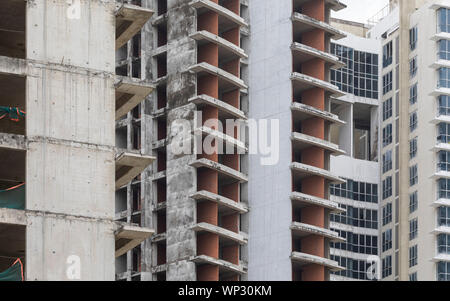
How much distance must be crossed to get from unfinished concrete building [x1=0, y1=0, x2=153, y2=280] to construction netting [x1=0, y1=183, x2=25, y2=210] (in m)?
0.05

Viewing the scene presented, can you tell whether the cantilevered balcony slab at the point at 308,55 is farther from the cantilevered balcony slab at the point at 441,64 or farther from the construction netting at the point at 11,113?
the construction netting at the point at 11,113

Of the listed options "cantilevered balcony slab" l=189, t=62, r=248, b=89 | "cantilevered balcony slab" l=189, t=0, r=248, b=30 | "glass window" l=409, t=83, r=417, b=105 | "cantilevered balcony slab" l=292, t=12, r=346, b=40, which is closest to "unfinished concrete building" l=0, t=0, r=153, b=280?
"cantilevered balcony slab" l=189, t=62, r=248, b=89

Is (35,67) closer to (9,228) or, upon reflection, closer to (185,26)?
(9,228)

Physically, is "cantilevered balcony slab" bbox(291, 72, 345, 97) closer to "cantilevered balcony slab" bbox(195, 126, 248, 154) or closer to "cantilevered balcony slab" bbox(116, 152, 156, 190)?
"cantilevered balcony slab" bbox(195, 126, 248, 154)

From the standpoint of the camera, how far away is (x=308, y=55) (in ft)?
407

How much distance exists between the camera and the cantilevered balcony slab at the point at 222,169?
366 feet

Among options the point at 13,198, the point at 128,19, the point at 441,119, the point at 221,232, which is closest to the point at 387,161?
the point at 441,119

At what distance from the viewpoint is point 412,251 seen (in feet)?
478

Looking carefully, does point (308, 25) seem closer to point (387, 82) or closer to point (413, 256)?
point (413, 256)

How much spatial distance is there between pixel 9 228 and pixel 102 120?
745 centimetres

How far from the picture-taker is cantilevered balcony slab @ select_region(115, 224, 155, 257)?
211ft

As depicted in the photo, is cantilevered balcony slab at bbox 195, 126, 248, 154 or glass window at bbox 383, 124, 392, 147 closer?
cantilevered balcony slab at bbox 195, 126, 248, 154

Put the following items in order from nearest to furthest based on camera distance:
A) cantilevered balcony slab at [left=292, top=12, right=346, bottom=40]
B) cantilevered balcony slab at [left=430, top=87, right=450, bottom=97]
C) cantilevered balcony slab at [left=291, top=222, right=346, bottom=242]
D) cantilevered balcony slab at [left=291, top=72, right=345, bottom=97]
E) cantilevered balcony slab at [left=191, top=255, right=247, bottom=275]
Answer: cantilevered balcony slab at [left=191, top=255, right=247, bottom=275] → cantilevered balcony slab at [left=291, top=222, right=346, bottom=242] → cantilevered balcony slab at [left=291, top=72, right=345, bottom=97] → cantilevered balcony slab at [left=292, top=12, right=346, bottom=40] → cantilevered balcony slab at [left=430, top=87, right=450, bottom=97]
